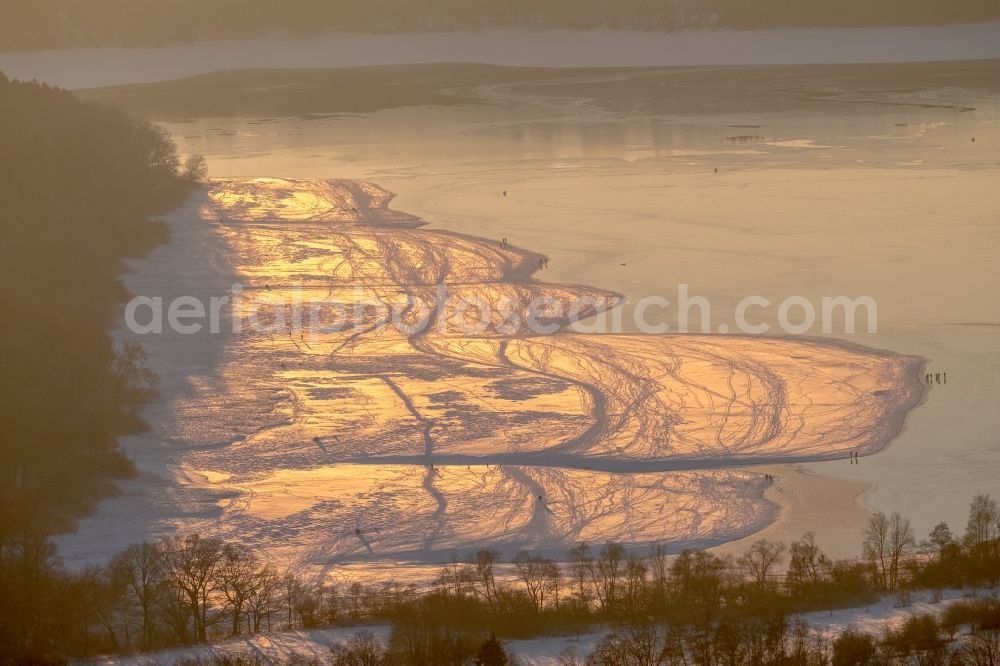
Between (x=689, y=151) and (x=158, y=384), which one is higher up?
(x=689, y=151)

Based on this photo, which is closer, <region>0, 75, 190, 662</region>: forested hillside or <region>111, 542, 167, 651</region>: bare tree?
<region>111, 542, 167, 651</region>: bare tree

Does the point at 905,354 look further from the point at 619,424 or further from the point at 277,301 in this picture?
the point at 277,301

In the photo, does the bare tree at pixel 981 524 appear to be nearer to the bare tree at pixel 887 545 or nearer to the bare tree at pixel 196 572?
the bare tree at pixel 887 545

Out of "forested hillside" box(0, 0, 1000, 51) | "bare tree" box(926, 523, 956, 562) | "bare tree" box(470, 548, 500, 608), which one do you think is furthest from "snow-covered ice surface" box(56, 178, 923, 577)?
"forested hillside" box(0, 0, 1000, 51)

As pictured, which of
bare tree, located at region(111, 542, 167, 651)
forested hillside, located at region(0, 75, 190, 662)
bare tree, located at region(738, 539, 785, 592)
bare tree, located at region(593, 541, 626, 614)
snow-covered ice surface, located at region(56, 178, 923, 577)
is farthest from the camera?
→ snow-covered ice surface, located at region(56, 178, 923, 577)

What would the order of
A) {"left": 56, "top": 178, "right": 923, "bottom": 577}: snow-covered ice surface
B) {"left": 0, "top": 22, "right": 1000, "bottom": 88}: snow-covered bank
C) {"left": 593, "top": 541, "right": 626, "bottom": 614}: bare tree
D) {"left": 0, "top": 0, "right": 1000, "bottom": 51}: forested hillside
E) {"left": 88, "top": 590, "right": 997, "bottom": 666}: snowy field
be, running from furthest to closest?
{"left": 0, "top": 0, "right": 1000, "bottom": 51}: forested hillside < {"left": 0, "top": 22, "right": 1000, "bottom": 88}: snow-covered bank < {"left": 56, "top": 178, "right": 923, "bottom": 577}: snow-covered ice surface < {"left": 593, "top": 541, "right": 626, "bottom": 614}: bare tree < {"left": 88, "top": 590, "right": 997, "bottom": 666}: snowy field

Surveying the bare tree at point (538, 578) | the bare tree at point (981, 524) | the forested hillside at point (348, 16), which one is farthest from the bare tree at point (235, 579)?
the forested hillside at point (348, 16)

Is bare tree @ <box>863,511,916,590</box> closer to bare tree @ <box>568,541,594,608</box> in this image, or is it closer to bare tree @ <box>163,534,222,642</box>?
→ bare tree @ <box>568,541,594,608</box>

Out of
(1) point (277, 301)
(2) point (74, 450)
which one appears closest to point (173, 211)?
(1) point (277, 301)
